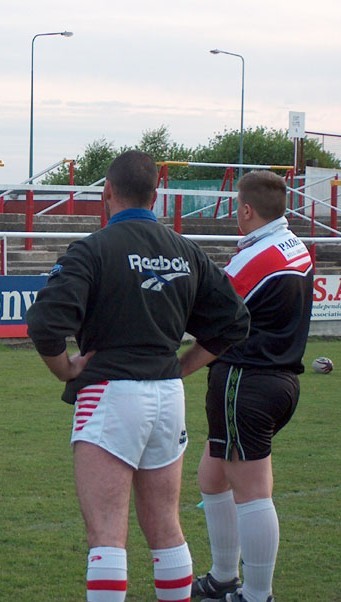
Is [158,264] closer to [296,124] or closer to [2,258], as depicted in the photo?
[2,258]

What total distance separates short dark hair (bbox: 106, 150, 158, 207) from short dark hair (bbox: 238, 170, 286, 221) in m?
0.92

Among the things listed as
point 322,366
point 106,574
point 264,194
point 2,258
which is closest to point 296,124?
point 2,258

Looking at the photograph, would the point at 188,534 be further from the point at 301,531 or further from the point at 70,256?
the point at 70,256

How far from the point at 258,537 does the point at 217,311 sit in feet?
3.81

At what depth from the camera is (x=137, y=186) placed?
3.83m

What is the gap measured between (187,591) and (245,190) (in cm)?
180

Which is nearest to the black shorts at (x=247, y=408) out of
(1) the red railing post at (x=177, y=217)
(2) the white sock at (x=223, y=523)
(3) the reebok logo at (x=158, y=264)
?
(2) the white sock at (x=223, y=523)

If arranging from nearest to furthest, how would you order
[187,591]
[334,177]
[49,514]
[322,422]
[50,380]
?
[187,591] < [49,514] < [322,422] < [50,380] < [334,177]

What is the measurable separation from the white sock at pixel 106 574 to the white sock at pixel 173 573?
233 mm

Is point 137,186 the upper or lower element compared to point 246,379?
upper

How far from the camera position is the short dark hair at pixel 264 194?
466 cm

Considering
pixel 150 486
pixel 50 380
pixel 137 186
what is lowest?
pixel 50 380

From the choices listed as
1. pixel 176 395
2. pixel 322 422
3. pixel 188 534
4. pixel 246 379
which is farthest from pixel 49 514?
pixel 322 422

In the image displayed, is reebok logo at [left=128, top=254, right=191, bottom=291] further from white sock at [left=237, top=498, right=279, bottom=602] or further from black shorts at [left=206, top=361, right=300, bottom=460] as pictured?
white sock at [left=237, top=498, right=279, bottom=602]
